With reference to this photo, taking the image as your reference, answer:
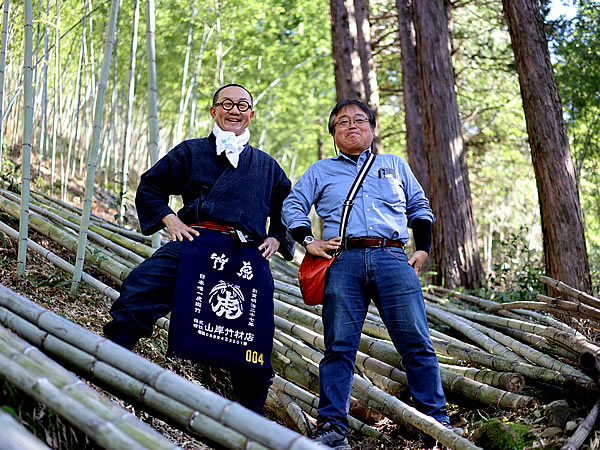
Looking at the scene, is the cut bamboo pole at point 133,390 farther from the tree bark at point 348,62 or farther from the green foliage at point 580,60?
the green foliage at point 580,60

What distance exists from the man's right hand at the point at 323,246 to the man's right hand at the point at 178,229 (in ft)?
1.50

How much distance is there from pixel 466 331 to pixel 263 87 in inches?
352

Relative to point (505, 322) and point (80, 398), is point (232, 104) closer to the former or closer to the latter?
point (80, 398)

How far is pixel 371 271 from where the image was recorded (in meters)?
2.32

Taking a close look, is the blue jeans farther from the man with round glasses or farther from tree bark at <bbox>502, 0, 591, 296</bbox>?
tree bark at <bbox>502, 0, 591, 296</bbox>

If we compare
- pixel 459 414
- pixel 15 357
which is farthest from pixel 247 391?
pixel 15 357

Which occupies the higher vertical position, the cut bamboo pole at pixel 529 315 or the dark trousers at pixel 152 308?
the dark trousers at pixel 152 308

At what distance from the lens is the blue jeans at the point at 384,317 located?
2244 millimetres

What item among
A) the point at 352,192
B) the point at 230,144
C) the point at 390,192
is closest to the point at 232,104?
the point at 230,144

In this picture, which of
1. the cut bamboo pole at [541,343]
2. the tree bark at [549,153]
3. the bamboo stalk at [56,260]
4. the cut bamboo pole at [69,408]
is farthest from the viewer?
the tree bark at [549,153]

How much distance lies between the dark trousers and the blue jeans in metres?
0.28

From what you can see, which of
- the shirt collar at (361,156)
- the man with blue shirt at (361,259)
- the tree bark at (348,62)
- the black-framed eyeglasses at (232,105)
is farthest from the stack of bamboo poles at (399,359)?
the tree bark at (348,62)

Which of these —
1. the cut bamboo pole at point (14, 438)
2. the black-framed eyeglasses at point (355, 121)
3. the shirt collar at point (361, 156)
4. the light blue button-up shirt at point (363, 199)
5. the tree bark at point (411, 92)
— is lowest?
the cut bamboo pole at point (14, 438)

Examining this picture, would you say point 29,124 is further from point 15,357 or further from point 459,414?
point 459,414
